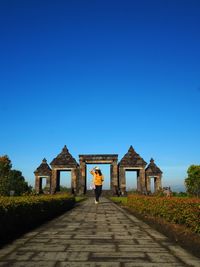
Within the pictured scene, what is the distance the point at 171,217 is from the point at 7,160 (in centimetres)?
5499

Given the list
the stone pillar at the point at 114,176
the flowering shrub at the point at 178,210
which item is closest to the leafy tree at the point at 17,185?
the stone pillar at the point at 114,176

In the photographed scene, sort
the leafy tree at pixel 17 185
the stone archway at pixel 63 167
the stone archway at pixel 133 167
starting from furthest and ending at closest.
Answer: the leafy tree at pixel 17 185 < the stone archway at pixel 63 167 < the stone archway at pixel 133 167

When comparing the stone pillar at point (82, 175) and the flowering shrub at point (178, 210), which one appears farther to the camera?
the stone pillar at point (82, 175)

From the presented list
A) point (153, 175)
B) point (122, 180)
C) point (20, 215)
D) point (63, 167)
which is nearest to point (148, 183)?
point (153, 175)

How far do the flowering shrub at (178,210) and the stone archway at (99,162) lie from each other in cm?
2437

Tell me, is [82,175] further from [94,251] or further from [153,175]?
[94,251]

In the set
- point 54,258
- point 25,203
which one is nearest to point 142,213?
point 25,203

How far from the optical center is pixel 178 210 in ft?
27.8

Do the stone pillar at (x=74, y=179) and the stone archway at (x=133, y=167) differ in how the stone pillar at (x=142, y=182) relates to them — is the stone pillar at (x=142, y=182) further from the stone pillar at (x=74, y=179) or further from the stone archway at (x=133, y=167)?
the stone pillar at (x=74, y=179)

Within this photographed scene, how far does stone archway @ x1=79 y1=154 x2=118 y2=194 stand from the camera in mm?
37281

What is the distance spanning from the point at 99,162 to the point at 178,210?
2905 centimetres

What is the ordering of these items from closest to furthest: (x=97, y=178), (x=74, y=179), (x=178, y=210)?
(x=178, y=210) < (x=97, y=178) < (x=74, y=179)

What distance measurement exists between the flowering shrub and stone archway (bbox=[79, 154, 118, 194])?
24.4 meters

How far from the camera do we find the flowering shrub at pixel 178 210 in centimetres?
716
